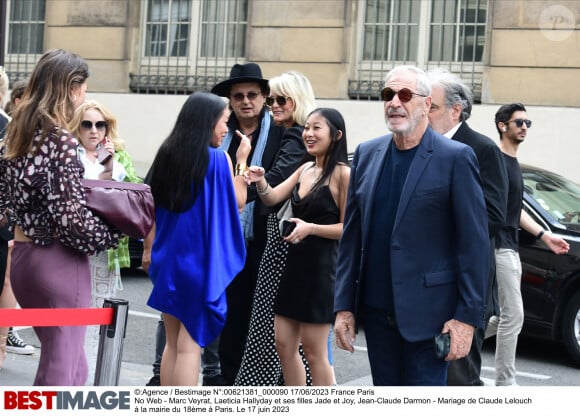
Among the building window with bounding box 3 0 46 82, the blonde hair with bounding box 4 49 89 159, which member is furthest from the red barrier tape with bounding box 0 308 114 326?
the building window with bounding box 3 0 46 82

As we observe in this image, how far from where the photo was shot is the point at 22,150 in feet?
16.8

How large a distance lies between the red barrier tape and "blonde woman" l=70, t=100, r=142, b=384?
1.31m

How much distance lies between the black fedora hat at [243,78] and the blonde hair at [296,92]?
0.24ft

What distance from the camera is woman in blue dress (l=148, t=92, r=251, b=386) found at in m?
5.80

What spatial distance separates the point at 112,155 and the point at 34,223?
5.79 ft

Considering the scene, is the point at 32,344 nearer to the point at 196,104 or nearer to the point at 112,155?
the point at 112,155

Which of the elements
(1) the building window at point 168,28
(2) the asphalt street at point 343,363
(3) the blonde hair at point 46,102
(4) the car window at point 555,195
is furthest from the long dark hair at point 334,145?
(1) the building window at point 168,28

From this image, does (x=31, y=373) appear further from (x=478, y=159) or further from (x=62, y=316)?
(x=478, y=159)

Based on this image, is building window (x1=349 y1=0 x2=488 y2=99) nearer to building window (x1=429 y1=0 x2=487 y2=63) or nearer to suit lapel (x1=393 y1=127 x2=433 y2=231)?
building window (x1=429 y1=0 x2=487 y2=63)

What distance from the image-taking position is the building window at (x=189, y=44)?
18.9m

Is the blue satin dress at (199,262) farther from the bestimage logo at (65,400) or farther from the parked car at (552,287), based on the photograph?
the parked car at (552,287)

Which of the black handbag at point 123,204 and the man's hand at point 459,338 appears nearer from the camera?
the man's hand at point 459,338

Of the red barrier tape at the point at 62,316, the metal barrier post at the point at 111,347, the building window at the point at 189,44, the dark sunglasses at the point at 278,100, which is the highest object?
the building window at the point at 189,44

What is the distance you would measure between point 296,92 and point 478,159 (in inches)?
61.7
